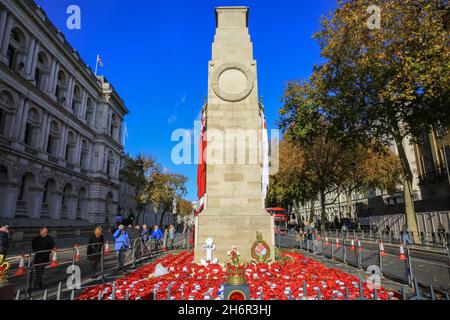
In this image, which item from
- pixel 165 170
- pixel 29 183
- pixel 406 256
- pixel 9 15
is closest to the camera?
pixel 406 256

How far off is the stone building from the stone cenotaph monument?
2423cm

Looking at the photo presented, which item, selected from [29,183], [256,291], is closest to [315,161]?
[256,291]

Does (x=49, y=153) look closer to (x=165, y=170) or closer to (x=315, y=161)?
(x=165, y=170)

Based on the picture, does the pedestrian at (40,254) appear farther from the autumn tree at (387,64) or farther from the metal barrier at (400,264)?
the autumn tree at (387,64)

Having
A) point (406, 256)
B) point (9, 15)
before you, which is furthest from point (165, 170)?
point (406, 256)

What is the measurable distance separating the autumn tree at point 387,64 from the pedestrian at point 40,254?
18151 millimetres

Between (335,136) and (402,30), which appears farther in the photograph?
(335,136)

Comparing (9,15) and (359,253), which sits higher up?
(9,15)

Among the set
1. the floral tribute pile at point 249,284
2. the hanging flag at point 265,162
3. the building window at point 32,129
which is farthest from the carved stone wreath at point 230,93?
the building window at point 32,129

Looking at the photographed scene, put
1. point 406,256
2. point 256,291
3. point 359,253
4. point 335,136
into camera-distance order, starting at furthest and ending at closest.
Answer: point 335,136 → point 359,253 → point 406,256 → point 256,291

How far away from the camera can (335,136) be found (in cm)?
2447
